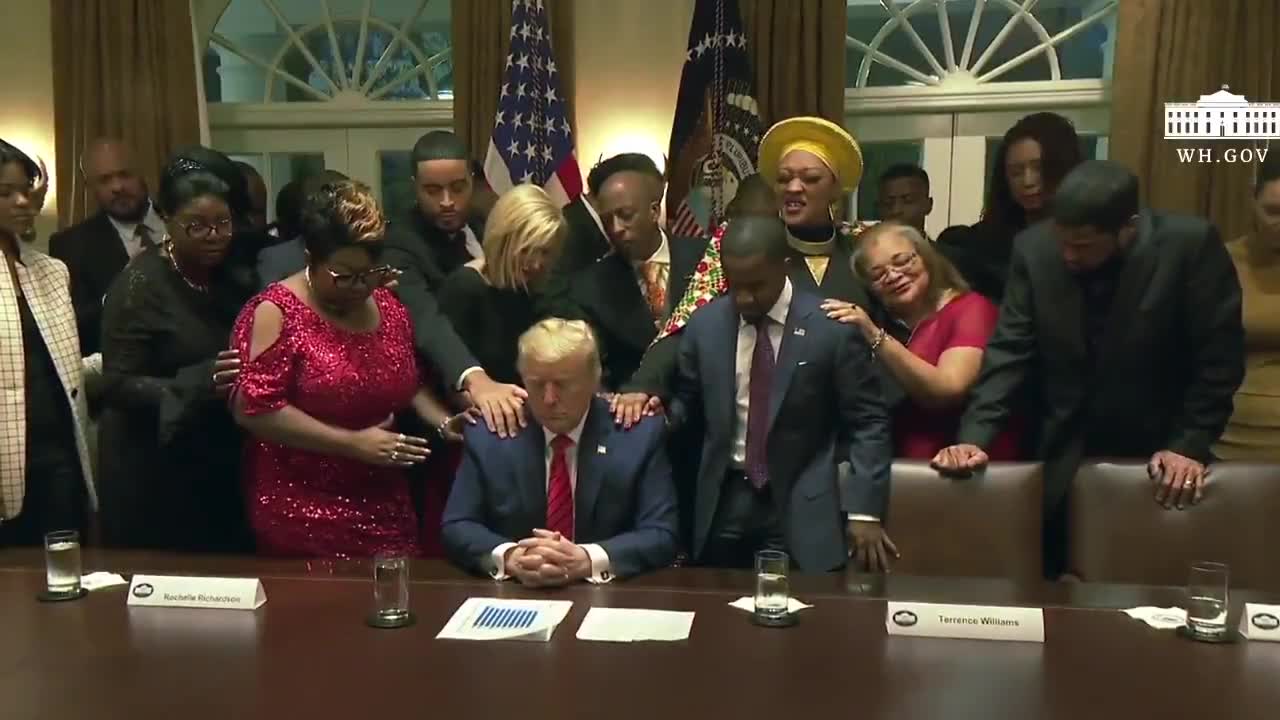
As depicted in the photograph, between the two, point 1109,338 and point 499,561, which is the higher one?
point 1109,338

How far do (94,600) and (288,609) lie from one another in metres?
0.36

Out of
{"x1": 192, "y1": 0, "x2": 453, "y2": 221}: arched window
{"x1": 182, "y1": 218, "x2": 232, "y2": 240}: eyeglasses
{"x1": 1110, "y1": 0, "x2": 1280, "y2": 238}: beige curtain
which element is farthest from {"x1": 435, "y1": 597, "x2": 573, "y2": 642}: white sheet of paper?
{"x1": 192, "y1": 0, "x2": 453, "y2": 221}: arched window

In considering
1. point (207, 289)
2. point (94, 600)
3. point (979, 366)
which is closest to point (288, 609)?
point (94, 600)

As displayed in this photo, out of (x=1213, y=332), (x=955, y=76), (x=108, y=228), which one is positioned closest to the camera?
(x=1213, y=332)

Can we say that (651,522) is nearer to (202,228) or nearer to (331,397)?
(331,397)

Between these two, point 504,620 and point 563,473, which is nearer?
point 504,620

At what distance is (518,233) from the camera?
8.58 feet

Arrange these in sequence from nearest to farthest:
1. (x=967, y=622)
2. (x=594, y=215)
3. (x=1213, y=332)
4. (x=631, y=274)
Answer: (x=967, y=622) → (x=1213, y=332) → (x=631, y=274) → (x=594, y=215)

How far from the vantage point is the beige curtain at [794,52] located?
17.4 ft

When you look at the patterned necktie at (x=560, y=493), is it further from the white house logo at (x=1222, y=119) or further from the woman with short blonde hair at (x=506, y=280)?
the white house logo at (x=1222, y=119)

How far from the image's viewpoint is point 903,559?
7.64 ft

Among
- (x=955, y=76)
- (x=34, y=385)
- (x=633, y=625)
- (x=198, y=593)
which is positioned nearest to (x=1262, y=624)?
(x=633, y=625)

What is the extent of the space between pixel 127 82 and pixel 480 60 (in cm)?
187

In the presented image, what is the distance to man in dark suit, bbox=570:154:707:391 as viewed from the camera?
9.46ft
